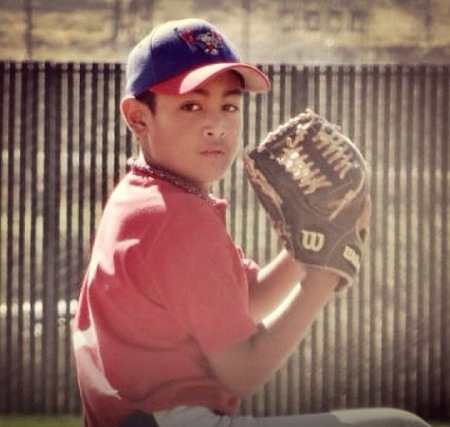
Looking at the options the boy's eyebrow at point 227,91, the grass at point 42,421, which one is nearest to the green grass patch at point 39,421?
the grass at point 42,421

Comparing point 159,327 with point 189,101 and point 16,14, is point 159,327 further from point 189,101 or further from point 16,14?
point 16,14

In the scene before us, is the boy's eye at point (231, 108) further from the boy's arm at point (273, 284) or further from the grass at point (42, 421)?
the grass at point (42, 421)

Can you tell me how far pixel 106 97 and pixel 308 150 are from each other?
4.91m

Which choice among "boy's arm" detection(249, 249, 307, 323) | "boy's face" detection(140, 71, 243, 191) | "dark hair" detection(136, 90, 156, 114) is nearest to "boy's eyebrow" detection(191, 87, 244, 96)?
"boy's face" detection(140, 71, 243, 191)

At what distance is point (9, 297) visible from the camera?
7.71 metres

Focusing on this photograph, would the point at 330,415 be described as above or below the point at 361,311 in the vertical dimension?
above

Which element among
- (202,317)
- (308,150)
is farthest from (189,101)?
(202,317)

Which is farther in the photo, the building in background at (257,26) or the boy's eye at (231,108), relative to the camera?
the building in background at (257,26)

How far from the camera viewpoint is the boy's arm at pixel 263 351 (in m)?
2.59

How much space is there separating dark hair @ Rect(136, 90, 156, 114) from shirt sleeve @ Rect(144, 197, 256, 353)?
0.34m

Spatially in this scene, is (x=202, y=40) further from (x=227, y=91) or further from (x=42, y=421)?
(x=42, y=421)

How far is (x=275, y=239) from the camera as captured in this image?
24.8 feet

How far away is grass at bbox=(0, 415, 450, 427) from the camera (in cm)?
736

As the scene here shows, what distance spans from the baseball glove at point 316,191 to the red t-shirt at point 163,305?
0.20 metres
